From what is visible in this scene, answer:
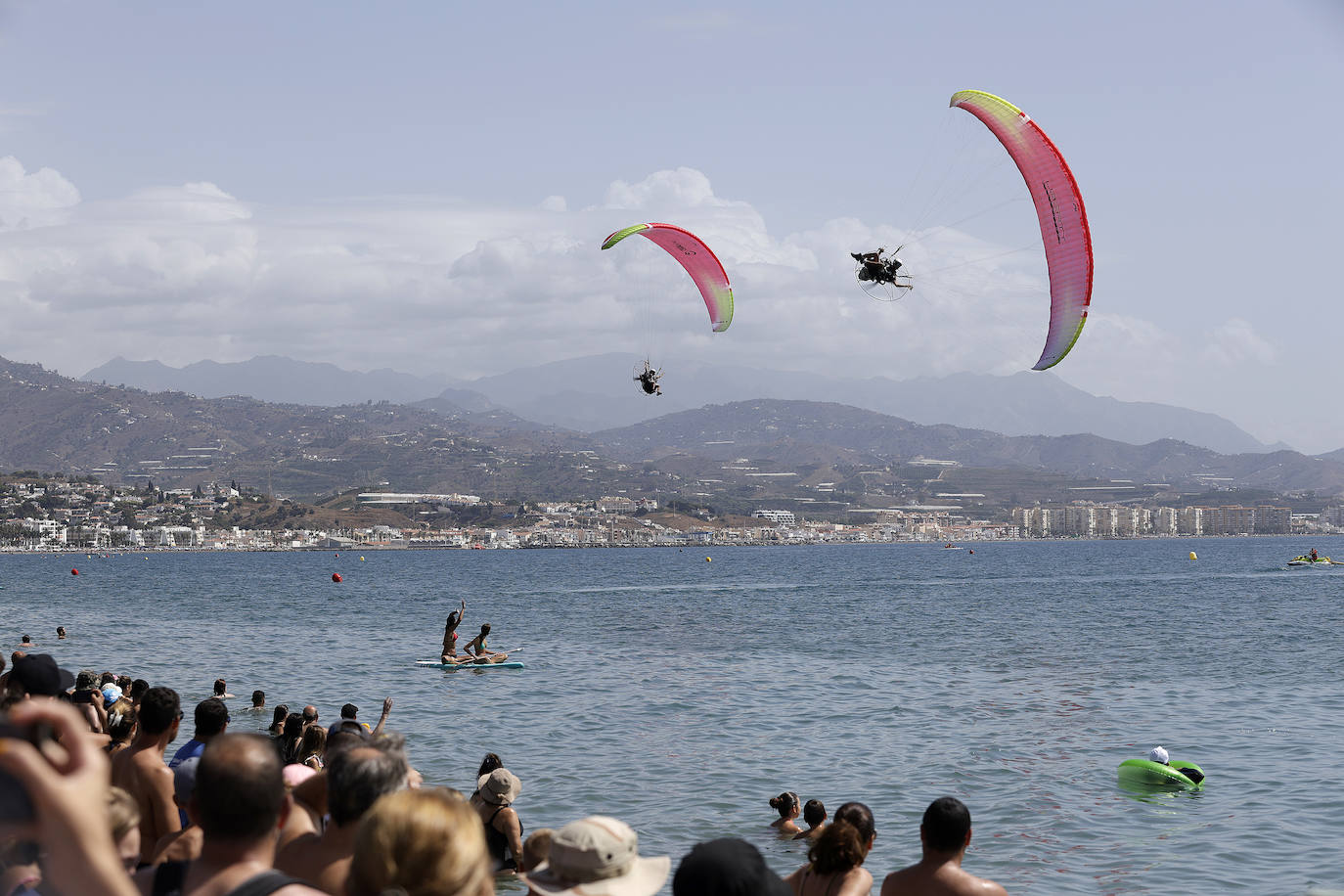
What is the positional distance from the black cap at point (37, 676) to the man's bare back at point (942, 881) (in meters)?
5.79

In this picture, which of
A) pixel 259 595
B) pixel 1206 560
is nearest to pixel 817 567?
pixel 1206 560

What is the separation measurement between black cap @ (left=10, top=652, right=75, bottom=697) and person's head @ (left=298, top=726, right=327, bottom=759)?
4.31 metres

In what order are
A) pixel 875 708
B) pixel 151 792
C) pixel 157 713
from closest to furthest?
pixel 151 792
pixel 157 713
pixel 875 708

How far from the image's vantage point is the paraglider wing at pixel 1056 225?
22594 mm

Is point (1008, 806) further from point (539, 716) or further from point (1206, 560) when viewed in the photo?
point (1206, 560)

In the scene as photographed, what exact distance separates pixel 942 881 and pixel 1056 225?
1774cm

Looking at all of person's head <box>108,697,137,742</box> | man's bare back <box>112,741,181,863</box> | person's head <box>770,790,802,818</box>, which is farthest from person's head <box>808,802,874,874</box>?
person's head <box>770,790,802,818</box>

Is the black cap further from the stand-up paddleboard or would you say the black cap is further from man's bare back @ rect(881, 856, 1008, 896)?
the stand-up paddleboard

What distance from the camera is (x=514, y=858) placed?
11.9m

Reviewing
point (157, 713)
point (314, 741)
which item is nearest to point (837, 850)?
point (157, 713)

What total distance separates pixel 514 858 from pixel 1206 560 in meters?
Answer: 160

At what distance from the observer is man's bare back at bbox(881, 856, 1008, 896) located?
297 inches

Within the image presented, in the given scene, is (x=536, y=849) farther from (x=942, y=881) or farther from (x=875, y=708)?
(x=875, y=708)

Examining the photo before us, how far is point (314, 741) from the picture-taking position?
12.8 metres
